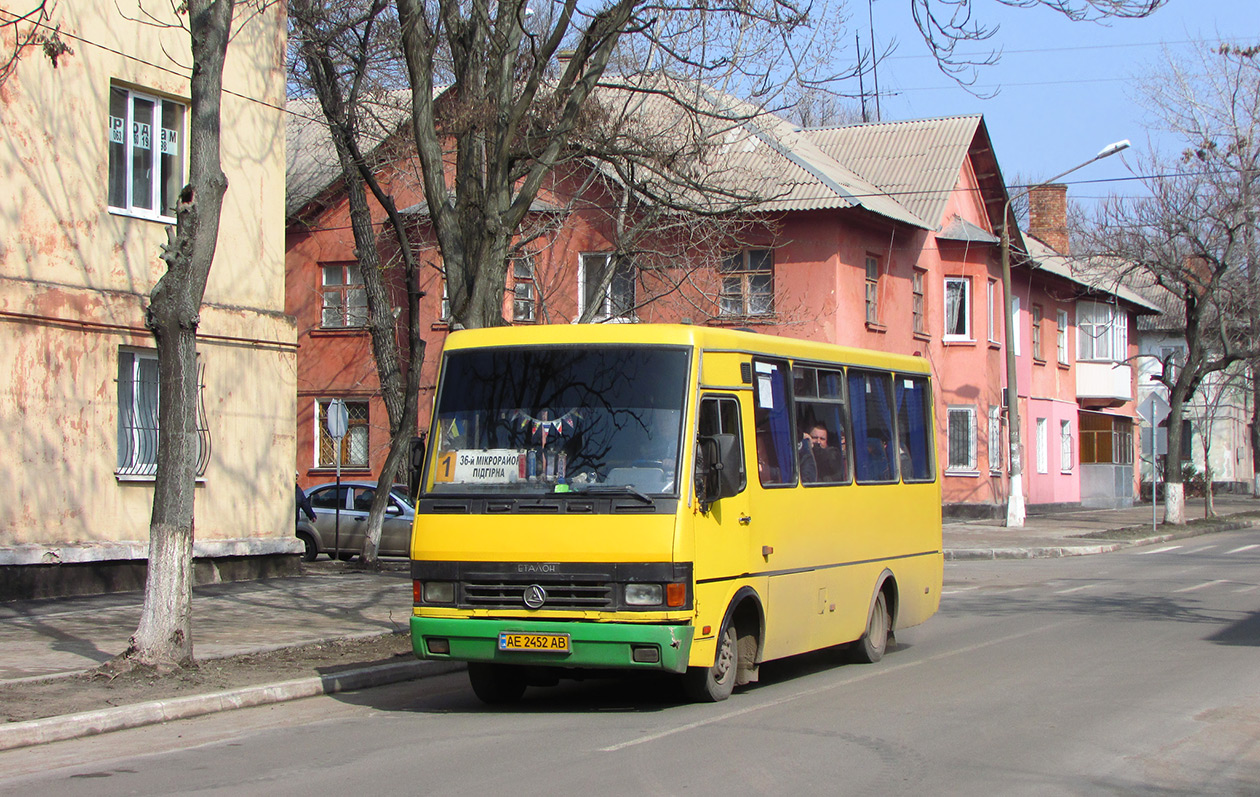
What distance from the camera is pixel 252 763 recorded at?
315 inches

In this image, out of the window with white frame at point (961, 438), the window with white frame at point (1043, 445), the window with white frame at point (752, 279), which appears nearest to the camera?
the window with white frame at point (752, 279)

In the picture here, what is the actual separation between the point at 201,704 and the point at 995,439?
31231mm

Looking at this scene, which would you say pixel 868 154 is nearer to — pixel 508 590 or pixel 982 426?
pixel 982 426

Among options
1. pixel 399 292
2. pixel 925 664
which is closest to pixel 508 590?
pixel 925 664

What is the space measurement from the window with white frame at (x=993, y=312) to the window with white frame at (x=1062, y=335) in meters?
7.04

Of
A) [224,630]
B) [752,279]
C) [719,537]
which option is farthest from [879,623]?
[752,279]

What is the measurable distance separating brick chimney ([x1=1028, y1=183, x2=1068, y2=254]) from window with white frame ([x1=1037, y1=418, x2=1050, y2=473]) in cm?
887

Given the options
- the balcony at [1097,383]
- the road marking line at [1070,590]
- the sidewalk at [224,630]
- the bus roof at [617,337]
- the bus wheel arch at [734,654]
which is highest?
the balcony at [1097,383]

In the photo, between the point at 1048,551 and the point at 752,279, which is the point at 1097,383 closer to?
the point at 752,279

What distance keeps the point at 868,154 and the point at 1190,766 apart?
109 feet

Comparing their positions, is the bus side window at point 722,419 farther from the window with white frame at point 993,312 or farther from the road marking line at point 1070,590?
the window with white frame at point 993,312

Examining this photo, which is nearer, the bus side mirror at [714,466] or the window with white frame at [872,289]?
the bus side mirror at [714,466]

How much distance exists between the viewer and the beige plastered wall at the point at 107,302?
16.1 meters

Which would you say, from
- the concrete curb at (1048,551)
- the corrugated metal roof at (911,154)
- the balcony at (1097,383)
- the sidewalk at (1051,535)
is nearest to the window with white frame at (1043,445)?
the sidewalk at (1051,535)
